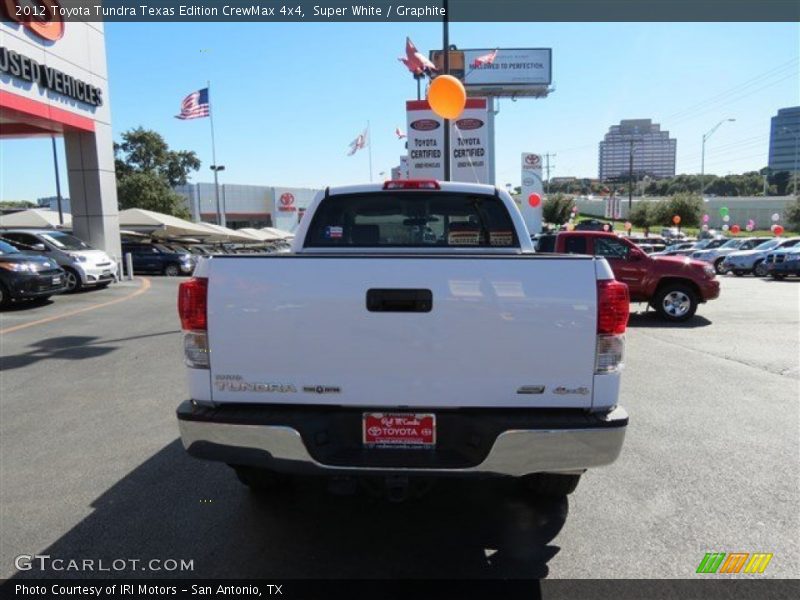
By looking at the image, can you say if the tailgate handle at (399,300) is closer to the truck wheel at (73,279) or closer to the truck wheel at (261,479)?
A: the truck wheel at (261,479)

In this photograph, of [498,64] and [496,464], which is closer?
[496,464]

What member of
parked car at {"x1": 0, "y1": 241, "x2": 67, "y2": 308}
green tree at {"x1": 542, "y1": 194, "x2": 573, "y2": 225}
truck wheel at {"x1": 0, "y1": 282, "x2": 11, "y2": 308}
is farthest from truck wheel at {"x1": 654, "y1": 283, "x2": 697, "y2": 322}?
green tree at {"x1": 542, "y1": 194, "x2": 573, "y2": 225}

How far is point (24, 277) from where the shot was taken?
1232 centimetres

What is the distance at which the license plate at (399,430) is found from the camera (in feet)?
8.96

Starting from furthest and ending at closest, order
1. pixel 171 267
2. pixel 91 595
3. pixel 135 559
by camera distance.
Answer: pixel 171 267 → pixel 135 559 → pixel 91 595

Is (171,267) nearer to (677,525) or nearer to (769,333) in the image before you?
(769,333)

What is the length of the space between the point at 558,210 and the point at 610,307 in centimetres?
9698

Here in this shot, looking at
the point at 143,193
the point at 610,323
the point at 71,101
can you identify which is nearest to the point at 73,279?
the point at 71,101

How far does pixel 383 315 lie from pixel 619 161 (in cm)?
19600

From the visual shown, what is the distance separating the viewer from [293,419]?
2699 millimetres

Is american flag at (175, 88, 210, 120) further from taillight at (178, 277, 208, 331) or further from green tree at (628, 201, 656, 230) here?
green tree at (628, 201, 656, 230)

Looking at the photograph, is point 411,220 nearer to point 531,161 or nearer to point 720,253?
point 720,253

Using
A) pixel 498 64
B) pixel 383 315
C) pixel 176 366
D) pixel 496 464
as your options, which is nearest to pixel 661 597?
pixel 496 464

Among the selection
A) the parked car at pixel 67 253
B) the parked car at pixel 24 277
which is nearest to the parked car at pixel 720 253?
the parked car at pixel 67 253
